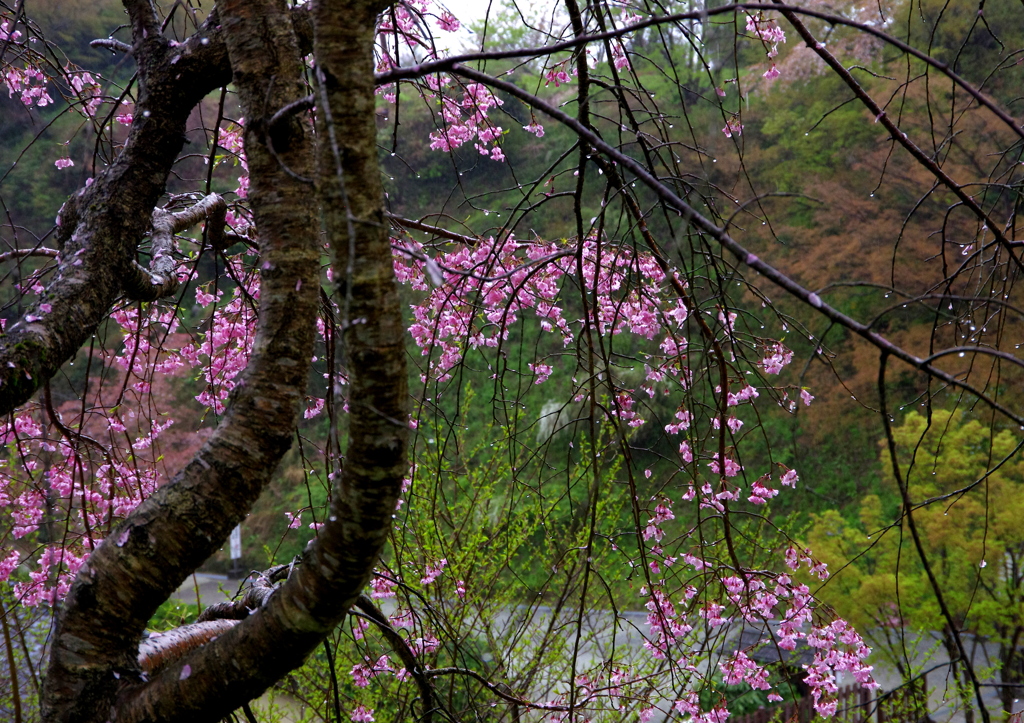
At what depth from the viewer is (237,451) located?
999 millimetres

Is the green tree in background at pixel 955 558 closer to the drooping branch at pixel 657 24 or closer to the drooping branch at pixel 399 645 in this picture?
the drooping branch at pixel 399 645

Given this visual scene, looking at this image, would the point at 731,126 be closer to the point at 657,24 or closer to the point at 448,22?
the point at 657,24

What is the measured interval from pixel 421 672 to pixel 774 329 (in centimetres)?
801

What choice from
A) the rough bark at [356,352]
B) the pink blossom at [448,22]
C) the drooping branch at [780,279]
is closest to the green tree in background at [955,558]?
the pink blossom at [448,22]

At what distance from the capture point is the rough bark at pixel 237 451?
3.22 feet

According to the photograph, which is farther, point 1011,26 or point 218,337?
point 1011,26

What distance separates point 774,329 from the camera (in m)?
8.59

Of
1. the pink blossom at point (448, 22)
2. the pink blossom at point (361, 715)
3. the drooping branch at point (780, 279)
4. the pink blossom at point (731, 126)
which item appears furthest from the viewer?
the pink blossom at point (448, 22)

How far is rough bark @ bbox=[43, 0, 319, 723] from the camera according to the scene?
3.22 ft

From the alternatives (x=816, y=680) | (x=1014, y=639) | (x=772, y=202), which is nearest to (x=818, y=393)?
(x=772, y=202)

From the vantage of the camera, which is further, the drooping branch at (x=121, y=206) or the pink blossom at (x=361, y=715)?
the pink blossom at (x=361, y=715)

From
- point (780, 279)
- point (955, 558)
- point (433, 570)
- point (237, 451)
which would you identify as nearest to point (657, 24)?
point (780, 279)

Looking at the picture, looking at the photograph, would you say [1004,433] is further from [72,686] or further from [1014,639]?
[72,686]

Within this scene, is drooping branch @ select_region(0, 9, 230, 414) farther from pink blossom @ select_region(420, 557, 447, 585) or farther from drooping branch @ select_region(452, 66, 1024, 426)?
pink blossom @ select_region(420, 557, 447, 585)
